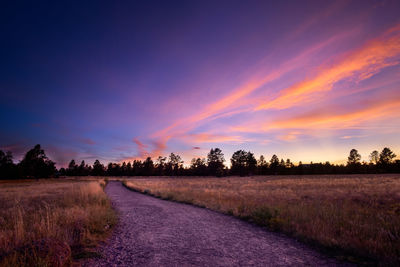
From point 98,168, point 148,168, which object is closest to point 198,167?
point 148,168

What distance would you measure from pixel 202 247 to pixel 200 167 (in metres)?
95.7

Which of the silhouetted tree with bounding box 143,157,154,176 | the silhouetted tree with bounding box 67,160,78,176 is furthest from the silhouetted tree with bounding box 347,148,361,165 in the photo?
the silhouetted tree with bounding box 67,160,78,176

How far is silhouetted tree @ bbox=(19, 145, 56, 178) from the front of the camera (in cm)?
7056

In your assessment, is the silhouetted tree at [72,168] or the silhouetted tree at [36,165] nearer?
the silhouetted tree at [36,165]

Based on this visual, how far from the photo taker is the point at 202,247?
5711 millimetres

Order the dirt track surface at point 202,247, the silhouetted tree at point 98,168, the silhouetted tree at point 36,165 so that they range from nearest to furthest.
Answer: the dirt track surface at point 202,247
the silhouetted tree at point 36,165
the silhouetted tree at point 98,168

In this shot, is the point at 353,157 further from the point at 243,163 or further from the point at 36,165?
the point at 36,165

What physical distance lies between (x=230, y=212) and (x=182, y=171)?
99.5 metres

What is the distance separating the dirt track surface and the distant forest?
77.3 meters

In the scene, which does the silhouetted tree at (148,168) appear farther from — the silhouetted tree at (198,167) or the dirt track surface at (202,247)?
the dirt track surface at (202,247)

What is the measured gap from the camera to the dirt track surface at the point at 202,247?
15.6 feet

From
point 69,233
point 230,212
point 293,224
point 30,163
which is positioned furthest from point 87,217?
point 30,163

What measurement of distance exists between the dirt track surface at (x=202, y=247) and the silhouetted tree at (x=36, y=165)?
86418 mm

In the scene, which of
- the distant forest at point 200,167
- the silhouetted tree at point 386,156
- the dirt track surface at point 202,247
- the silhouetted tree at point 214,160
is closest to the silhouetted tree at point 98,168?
the distant forest at point 200,167
